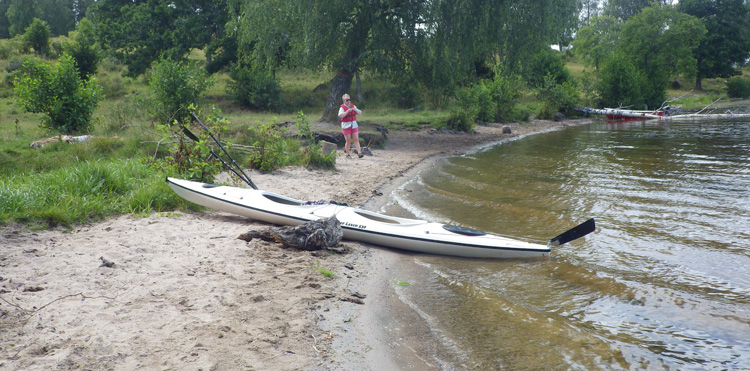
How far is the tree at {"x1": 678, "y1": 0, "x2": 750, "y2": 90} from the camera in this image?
4925 cm

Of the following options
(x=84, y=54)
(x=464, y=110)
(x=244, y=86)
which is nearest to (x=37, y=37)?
(x=84, y=54)

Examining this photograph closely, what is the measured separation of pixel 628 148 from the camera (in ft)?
57.9

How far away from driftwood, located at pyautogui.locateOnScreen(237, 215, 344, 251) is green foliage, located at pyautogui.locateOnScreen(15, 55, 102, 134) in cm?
1064

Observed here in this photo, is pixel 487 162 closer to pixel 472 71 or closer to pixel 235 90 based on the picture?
pixel 472 71

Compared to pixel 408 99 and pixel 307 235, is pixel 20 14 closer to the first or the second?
pixel 408 99

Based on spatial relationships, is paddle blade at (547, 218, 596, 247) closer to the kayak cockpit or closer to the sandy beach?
the sandy beach

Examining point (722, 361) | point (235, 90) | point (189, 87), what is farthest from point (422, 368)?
point (235, 90)

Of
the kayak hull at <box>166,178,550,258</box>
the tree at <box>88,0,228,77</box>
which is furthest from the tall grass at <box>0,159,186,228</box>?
the tree at <box>88,0,228,77</box>

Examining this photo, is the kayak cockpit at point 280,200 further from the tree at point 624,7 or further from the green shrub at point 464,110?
the tree at point 624,7

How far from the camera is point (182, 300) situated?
4.47 m

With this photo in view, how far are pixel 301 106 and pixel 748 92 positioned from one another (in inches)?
1680

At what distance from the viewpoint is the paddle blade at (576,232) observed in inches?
243

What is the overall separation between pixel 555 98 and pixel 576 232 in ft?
90.4

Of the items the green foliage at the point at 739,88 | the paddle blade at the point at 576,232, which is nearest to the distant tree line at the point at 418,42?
the green foliage at the point at 739,88
